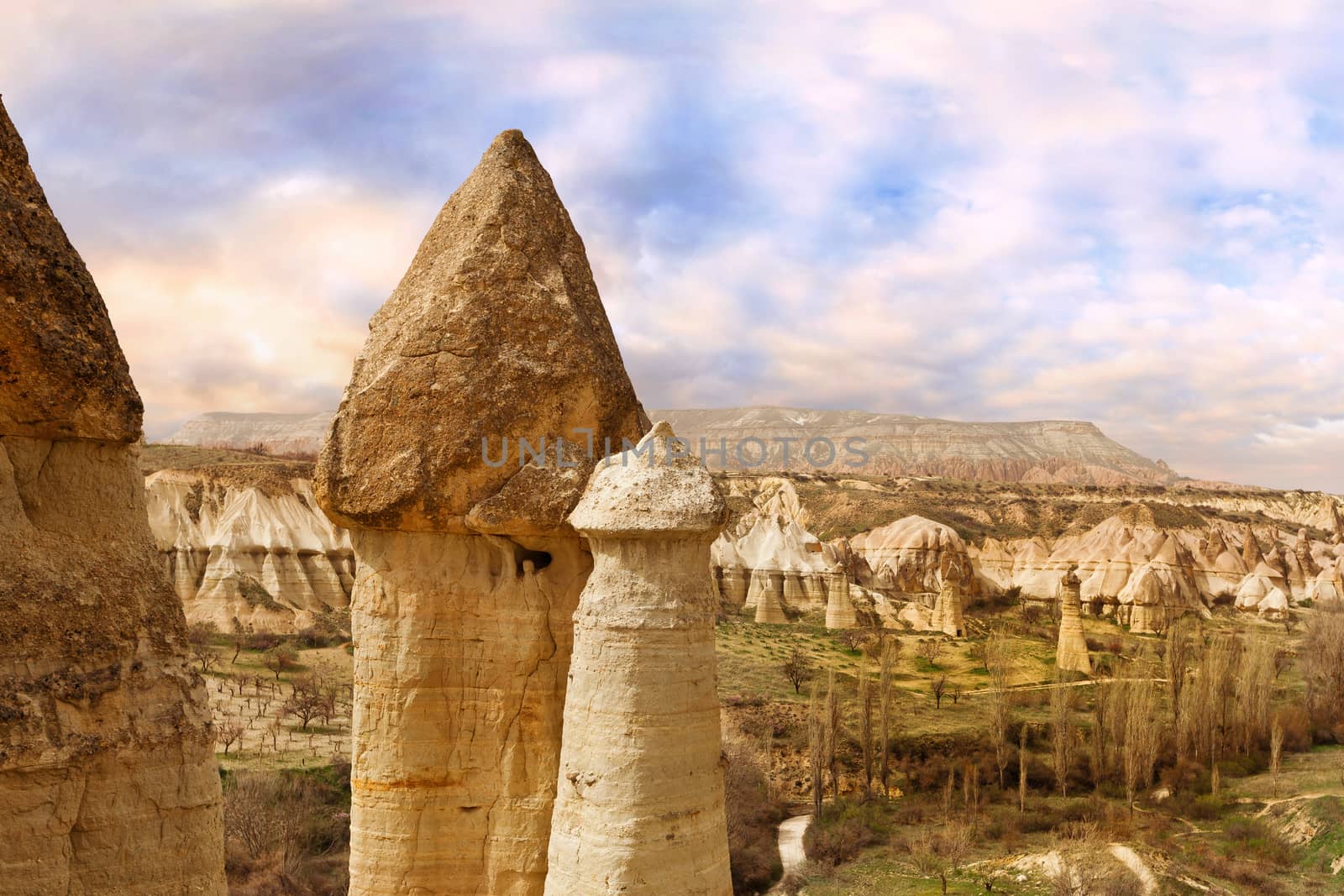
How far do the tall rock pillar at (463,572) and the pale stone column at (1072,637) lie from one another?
115 feet

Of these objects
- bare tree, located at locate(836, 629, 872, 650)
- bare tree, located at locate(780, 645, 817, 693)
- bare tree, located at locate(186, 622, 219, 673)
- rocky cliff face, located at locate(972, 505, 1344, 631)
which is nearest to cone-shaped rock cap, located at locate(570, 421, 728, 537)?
bare tree, located at locate(780, 645, 817, 693)

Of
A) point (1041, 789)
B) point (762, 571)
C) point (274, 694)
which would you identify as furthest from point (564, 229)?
point (762, 571)

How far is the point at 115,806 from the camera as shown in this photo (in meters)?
4.11

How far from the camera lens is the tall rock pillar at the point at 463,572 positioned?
23.2 feet

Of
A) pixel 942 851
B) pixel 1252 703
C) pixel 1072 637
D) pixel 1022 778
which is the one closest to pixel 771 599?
pixel 1072 637

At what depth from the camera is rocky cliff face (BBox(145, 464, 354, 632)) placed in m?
43.3

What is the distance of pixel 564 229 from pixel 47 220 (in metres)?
4.18

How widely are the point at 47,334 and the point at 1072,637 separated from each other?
40.0m

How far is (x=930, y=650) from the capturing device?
1666 inches

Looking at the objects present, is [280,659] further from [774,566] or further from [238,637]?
[774,566]

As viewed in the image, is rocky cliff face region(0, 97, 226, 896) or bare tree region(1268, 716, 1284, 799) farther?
bare tree region(1268, 716, 1284, 799)

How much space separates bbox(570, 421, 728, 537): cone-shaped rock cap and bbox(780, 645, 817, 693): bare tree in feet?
93.5

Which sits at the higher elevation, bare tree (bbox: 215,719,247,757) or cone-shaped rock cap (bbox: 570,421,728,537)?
cone-shaped rock cap (bbox: 570,421,728,537)

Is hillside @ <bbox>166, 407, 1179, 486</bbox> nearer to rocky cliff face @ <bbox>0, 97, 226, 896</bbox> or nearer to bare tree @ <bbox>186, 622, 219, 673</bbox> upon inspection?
bare tree @ <bbox>186, 622, 219, 673</bbox>
